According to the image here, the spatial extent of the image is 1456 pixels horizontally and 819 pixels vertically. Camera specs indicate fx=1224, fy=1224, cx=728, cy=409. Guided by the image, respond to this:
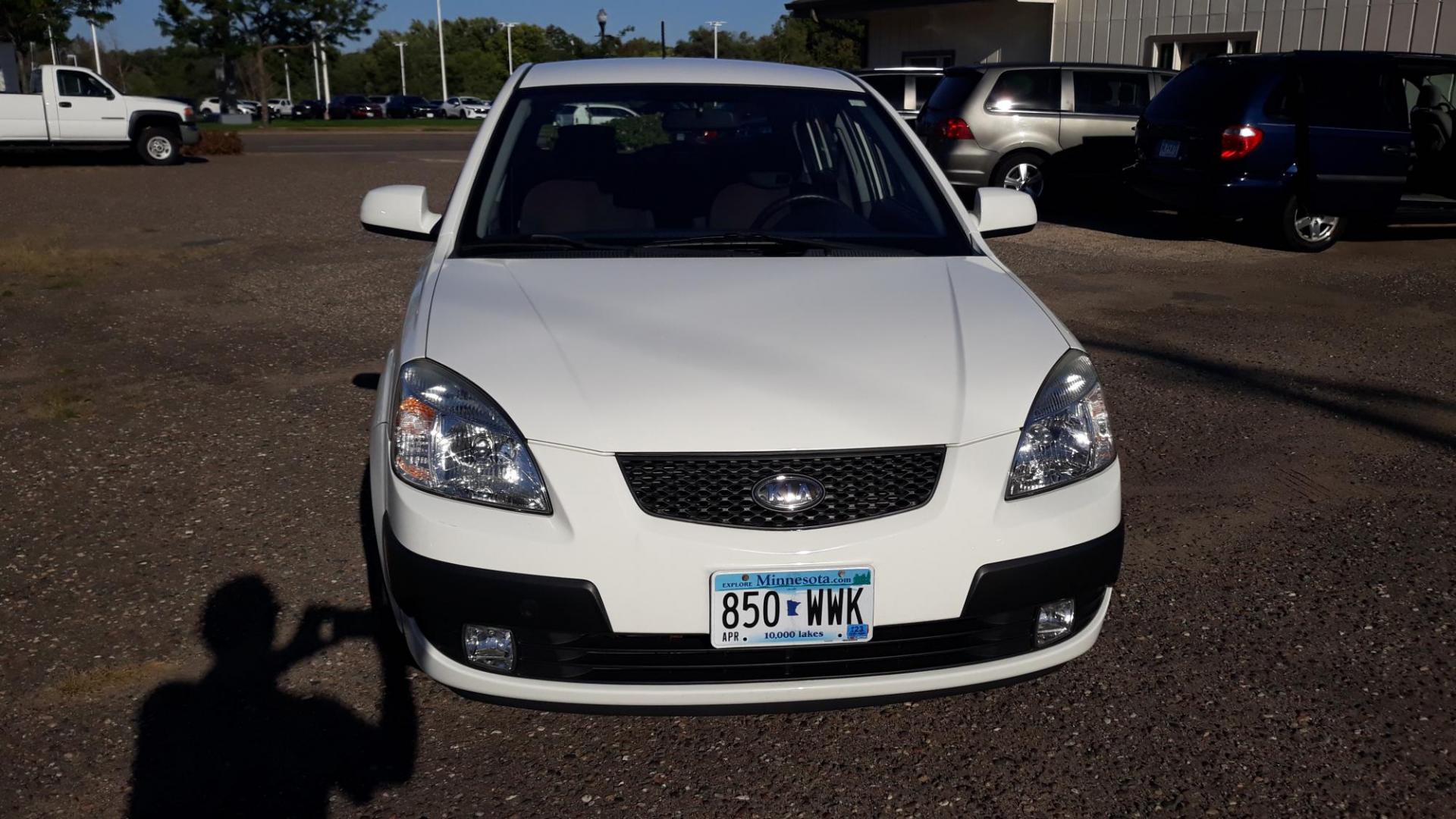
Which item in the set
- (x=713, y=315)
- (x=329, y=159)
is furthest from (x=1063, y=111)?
(x=329, y=159)

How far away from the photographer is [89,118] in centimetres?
2061

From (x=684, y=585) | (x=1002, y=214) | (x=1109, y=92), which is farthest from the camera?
(x=1109, y=92)

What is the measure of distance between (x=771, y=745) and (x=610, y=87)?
221 centimetres

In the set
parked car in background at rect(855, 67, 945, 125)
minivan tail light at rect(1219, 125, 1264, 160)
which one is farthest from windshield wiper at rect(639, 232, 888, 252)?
parked car in background at rect(855, 67, 945, 125)

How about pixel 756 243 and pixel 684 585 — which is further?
pixel 756 243

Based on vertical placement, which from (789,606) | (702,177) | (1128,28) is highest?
(1128,28)

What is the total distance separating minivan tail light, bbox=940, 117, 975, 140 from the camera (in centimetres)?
1263

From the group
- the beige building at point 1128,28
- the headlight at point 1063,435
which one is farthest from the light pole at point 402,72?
the headlight at point 1063,435

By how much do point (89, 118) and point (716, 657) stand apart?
21.7m

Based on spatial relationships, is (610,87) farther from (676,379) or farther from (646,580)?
(646,580)

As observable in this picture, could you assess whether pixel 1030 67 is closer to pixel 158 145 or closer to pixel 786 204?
pixel 786 204

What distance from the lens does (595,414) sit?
2.50m

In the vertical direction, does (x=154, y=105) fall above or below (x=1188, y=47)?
below

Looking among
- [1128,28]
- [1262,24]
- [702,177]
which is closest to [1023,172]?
[1262,24]
